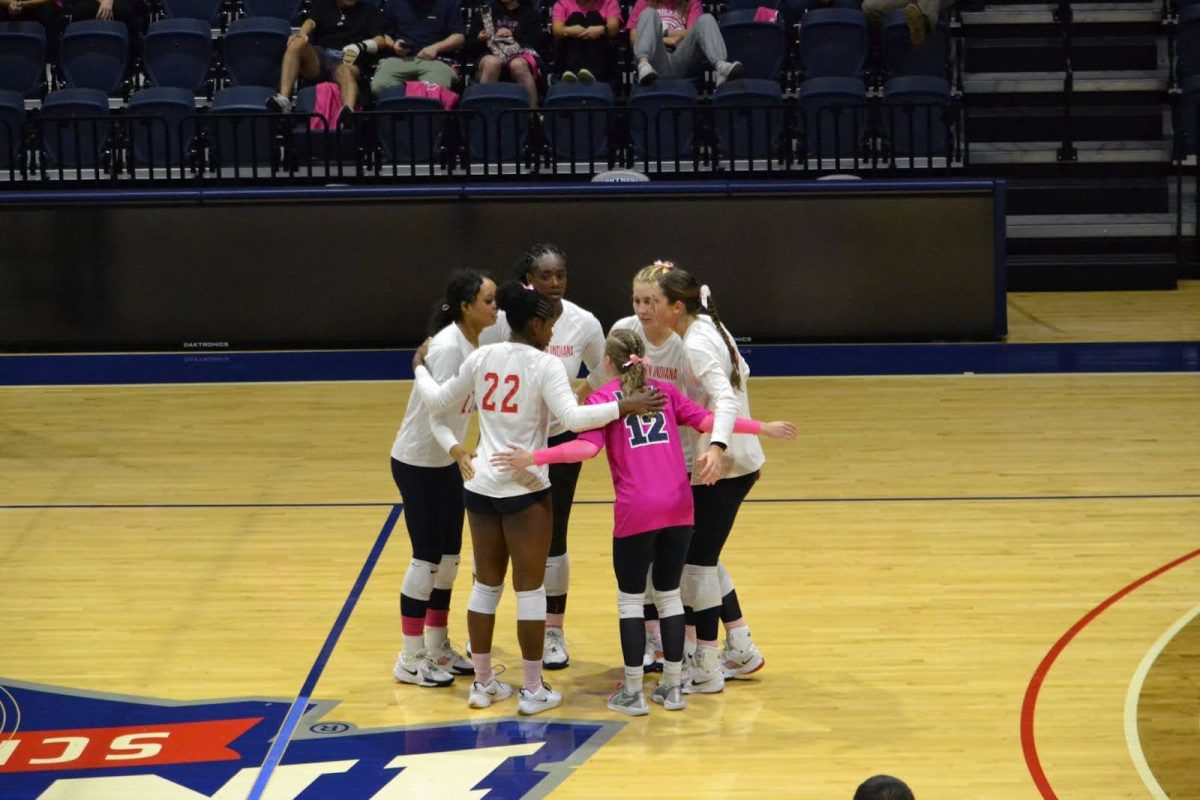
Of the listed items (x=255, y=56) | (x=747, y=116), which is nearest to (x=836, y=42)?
(x=747, y=116)

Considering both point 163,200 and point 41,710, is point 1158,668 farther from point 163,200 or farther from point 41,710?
point 163,200

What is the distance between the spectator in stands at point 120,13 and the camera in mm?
16875

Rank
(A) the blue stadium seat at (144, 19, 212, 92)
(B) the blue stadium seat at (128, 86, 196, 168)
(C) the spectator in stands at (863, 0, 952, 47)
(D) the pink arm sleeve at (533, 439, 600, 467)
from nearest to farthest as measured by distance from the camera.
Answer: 1. (D) the pink arm sleeve at (533, 439, 600, 467)
2. (B) the blue stadium seat at (128, 86, 196, 168)
3. (C) the spectator in stands at (863, 0, 952, 47)
4. (A) the blue stadium seat at (144, 19, 212, 92)

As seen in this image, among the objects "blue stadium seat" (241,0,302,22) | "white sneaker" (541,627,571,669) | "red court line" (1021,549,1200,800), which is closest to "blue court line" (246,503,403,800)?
"white sneaker" (541,627,571,669)

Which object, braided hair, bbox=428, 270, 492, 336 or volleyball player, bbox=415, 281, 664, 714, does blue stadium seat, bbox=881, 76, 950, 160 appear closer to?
braided hair, bbox=428, 270, 492, 336

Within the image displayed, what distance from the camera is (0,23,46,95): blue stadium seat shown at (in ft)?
53.6

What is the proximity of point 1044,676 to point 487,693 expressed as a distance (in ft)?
7.37

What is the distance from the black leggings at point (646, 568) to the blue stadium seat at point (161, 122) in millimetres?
9936

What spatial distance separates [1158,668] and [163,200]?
9.68 m

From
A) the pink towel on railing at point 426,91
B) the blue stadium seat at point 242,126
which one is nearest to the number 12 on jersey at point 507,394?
the blue stadium seat at point 242,126

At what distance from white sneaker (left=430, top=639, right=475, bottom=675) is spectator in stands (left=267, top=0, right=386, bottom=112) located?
372 inches

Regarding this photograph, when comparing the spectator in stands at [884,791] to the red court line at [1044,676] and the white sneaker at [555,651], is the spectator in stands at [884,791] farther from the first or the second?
the white sneaker at [555,651]

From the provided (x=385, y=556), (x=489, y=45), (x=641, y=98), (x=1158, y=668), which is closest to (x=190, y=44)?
(x=489, y=45)

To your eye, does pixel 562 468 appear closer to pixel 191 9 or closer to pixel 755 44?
pixel 755 44
